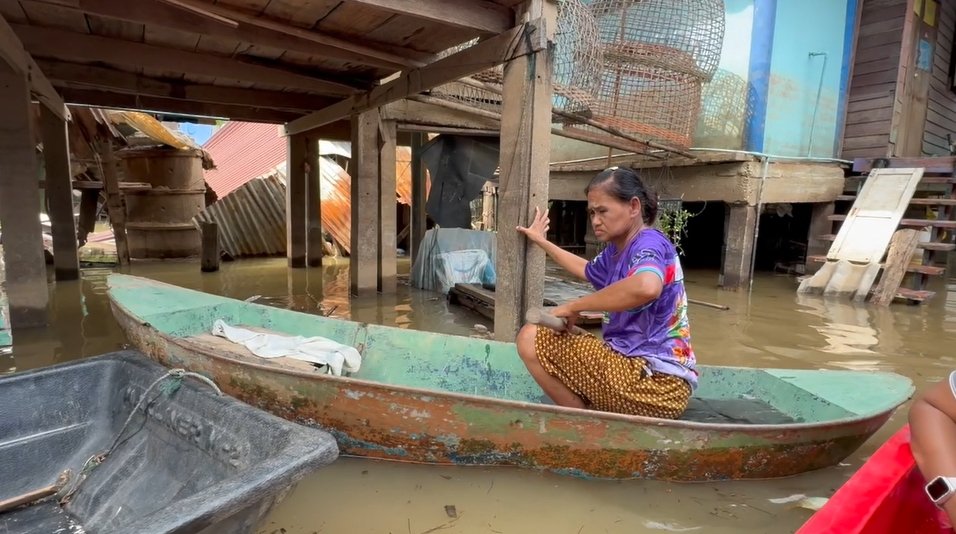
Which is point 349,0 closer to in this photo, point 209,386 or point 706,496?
point 209,386

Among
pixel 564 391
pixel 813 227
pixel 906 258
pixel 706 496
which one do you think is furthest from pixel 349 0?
pixel 813 227

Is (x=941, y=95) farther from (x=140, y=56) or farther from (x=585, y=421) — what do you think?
(x=140, y=56)

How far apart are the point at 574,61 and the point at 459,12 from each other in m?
2.94

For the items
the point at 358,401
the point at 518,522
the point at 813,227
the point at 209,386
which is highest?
the point at 813,227

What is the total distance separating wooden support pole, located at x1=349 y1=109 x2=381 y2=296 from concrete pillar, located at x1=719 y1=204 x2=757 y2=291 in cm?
543

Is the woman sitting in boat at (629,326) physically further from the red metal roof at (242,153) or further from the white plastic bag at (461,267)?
the red metal roof at (242,153)

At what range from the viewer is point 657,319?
273 centimetres

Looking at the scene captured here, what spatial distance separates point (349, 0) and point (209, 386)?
269 centimetres

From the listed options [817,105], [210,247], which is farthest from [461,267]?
[817,105]

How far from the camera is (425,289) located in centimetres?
848

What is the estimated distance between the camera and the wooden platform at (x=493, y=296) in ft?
20.4

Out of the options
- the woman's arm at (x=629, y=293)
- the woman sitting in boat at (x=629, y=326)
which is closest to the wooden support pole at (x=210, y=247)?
the woman sitting in boat at (x=629, y=326)

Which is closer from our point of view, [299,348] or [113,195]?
[299,348]

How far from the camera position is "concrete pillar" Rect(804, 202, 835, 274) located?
29.9 ft
